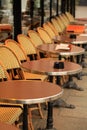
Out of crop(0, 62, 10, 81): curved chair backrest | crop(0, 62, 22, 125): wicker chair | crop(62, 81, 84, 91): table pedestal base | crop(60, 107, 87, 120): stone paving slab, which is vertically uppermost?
crop(0, 62, 10, 81): curved chair backrest

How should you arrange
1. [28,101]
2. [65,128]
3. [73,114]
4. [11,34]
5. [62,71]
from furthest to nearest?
[11,34], [73,114], [65,128], [62,71], [28,101]

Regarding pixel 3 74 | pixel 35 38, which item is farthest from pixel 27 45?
pixel 3 74

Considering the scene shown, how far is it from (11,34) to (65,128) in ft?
8.44

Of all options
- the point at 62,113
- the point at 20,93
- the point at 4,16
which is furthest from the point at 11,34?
the point at 20,93

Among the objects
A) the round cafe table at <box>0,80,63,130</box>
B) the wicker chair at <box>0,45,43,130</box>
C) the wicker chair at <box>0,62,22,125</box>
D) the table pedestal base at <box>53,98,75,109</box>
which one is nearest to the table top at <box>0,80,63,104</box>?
the round cafe table at <box>0,80,63,130</box>

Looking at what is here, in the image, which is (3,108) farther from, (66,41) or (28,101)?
(66,41)

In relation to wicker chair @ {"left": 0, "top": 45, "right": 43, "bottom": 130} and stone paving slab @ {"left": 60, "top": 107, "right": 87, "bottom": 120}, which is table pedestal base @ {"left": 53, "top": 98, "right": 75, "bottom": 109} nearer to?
stone paving slab @ {"left": 60, "top": 107, "right": 87, "bottom": 120}

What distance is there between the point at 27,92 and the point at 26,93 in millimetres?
29

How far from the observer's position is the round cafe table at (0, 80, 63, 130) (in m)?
2.92

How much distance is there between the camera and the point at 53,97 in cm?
300

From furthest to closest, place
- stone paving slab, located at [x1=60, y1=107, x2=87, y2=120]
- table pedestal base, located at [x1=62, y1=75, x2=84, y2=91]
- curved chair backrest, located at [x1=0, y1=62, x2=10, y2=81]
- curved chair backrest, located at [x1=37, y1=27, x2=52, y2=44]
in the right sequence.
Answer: curved chair backrest, located at [x1=37, y1=27, x2=52, y2=44] < table pedestal base, located at [x1=62, y1=75, x2=84, y2=91] < stone paving slab, located at [x1=60, y1=107, x2=87, y2=120] < curved chair backrest, located at [x1=0, y1=62, x2=10, y2=81]

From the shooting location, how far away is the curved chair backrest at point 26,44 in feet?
19.1

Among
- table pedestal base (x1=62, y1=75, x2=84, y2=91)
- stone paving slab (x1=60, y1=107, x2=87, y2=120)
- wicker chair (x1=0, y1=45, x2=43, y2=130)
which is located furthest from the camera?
table pedestal base (x1=62, y1=75, x2=84, y2=91)

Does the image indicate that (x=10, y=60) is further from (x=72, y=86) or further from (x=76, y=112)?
(x=72, y=86)
